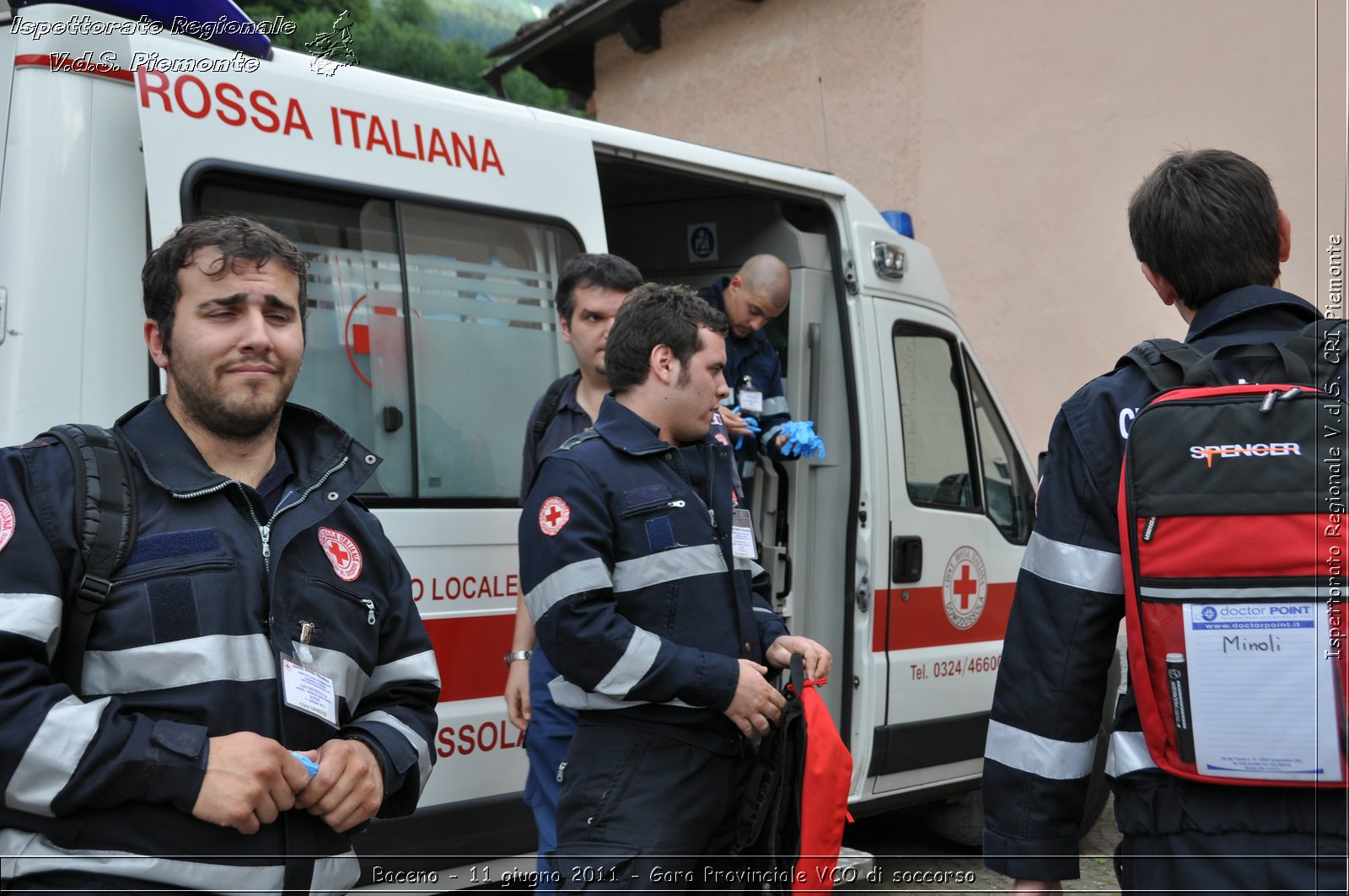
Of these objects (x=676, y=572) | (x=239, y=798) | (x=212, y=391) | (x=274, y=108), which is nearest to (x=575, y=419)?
(x=676, y=572)

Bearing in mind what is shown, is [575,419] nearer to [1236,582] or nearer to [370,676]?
[370,676]

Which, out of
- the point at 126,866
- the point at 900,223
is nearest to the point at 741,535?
the point at 126,866

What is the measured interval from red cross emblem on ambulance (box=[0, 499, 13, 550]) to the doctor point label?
12.6ft

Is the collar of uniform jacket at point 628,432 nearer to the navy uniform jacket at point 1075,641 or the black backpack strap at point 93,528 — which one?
the navy uniform jacket at point 1075,641

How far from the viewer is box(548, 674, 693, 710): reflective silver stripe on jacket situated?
2.68 m

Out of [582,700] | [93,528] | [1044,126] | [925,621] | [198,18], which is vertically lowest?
[925,621]

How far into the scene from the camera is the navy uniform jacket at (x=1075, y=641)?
6.41 feet

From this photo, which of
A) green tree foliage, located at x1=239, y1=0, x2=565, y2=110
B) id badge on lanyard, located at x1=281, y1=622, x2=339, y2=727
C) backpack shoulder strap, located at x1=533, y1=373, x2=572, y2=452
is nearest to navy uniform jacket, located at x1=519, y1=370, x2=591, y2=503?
backpack shoulder strap, located at x1=533, y1=373, x2=572, y2=452

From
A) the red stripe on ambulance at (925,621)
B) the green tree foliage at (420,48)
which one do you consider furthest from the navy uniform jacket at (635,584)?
the green tree foliage at (420,48)

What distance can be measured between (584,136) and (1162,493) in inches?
99.1

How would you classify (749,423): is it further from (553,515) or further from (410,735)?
(410,735)

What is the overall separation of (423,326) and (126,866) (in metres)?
2.04

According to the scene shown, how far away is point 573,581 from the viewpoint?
263cm

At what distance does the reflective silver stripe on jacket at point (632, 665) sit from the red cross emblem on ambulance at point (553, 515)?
279 millimetres
